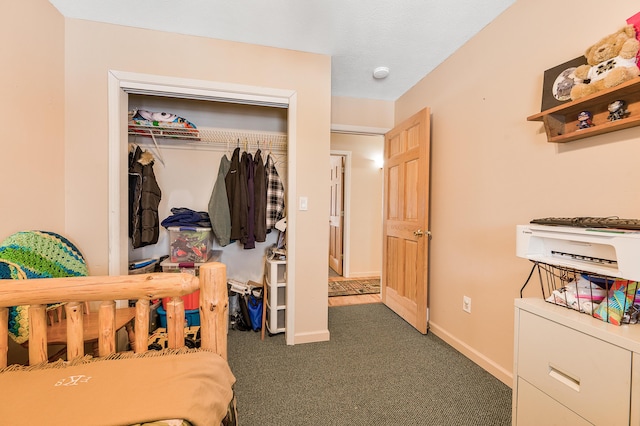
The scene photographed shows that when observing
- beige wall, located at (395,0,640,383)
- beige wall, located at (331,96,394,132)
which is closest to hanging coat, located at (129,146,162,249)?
beige wall, located at (331,96,394,132)

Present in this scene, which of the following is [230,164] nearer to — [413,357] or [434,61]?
[434,61]

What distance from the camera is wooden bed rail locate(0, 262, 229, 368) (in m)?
0.89

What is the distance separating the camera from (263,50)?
2.07m

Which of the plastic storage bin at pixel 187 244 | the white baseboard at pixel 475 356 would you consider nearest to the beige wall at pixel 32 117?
the plastic storage bin at pixel 187 244

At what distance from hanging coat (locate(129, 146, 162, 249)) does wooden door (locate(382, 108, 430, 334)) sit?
7.60 ft

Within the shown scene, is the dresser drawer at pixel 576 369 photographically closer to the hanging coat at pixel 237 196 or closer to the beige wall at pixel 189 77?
the beige wall at pixel 189 77

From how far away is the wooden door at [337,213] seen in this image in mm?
4441

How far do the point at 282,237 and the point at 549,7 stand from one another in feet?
8.12

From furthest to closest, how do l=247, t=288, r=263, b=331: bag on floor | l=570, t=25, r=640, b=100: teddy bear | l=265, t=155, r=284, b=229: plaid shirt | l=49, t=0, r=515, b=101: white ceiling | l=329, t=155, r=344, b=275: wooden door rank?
1. l=329, t=155, r=344, b=275: wooden door
2. l=265, t=155, r=284, b=229: plaid shirt
3. l=247, t=288, r=263, b=331: bag on floor
4. l=49, t=0, r=515, b=101: white ceiling
5. l=570, t=25, r=640, b=100: teddy bear

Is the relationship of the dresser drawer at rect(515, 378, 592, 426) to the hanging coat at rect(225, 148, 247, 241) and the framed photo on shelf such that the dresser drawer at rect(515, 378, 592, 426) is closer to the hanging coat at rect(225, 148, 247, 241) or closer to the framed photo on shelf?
the framed photo on shelf

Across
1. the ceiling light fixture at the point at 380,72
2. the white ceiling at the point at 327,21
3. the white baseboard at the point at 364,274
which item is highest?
the white ceiling at the point at 327,21

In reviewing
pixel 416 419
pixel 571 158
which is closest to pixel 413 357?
pixel 416 419

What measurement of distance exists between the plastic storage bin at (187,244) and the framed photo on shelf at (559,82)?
2.53 metres

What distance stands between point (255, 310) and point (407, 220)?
166cm
